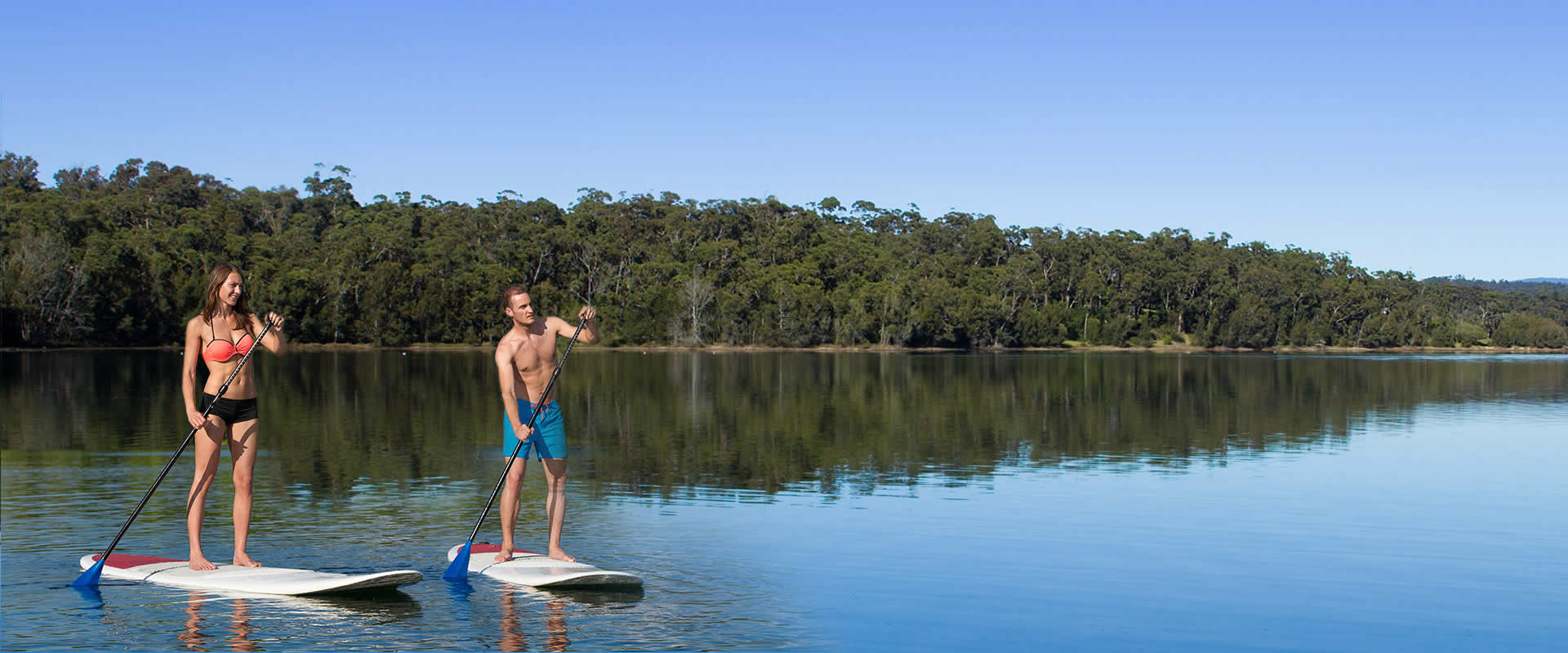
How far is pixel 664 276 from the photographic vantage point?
409 ft

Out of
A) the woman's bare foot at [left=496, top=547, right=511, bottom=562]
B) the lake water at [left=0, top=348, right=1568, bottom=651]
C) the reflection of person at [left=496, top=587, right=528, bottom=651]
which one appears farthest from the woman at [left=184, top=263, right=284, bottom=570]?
the reflection of person at [left=496, top=587, right=528, bottom=651]

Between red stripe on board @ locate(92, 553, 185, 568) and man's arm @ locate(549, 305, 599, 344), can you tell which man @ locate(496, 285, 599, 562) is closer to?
man's arm @ locate(549, 305, 599, 344)

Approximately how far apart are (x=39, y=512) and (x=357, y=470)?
4381mm

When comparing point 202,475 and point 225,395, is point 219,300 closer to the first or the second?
point 225,395

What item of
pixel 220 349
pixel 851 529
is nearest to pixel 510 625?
Result: pixel 220 349

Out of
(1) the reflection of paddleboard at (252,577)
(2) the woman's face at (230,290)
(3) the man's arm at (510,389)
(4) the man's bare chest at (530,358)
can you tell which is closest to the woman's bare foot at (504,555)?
(1) the reflection of paddleboard at (252,577)

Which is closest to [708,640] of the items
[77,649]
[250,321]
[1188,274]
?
[77,649]

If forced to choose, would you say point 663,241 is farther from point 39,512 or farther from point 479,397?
point 39,512

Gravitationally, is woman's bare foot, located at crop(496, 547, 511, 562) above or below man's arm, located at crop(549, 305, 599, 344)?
below

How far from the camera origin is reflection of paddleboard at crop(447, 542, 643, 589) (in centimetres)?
962

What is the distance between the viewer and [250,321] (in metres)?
9.98

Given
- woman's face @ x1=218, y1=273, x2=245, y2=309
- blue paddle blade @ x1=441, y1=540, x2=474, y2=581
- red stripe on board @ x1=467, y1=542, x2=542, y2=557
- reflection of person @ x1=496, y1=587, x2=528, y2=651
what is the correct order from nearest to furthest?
reflection of person @ x1=496, y1=587, x2=528, y2=651, woman's face @ x1=218, y1=273, x2=245, y2=309, blue paddle blade @ x1=441, y1=540, x2=474, y2=581, red stripe on board @ x1=467, y1=542, x2=542, y2=557

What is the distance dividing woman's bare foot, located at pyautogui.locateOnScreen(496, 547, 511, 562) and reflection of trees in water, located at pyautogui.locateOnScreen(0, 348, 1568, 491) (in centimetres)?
537

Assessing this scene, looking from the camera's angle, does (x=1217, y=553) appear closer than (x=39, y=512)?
Yes
